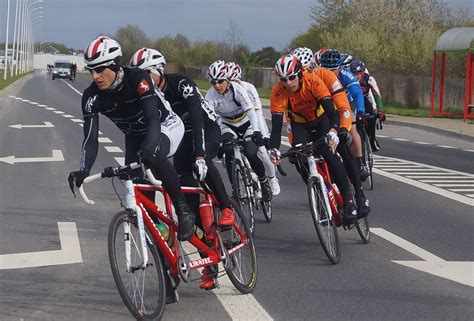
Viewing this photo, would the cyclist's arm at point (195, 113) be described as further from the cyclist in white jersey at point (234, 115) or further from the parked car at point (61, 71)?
the parked car at point (61, 71)

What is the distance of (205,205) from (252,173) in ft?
11.8

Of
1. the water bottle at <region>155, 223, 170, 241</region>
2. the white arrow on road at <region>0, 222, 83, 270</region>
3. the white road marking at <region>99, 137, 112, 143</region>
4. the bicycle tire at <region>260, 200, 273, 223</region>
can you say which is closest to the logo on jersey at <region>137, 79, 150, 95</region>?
the water bottle at <region>155, 223, 170, 241</region>

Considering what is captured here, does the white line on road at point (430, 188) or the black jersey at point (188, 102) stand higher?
the black jersey at point (188, 102)

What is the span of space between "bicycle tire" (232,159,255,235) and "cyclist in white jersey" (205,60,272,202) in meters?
0.20

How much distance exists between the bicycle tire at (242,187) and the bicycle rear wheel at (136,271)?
378 cm

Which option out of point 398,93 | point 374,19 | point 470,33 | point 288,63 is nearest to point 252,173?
point 288,63

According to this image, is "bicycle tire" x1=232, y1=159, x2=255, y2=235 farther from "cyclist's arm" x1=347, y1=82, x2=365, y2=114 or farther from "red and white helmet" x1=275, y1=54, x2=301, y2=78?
"cyclist's arm" x1=347, y1=82, x2=365, y2=114

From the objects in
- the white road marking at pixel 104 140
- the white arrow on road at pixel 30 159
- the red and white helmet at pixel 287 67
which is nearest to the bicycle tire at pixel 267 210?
the red and white helmet at pixel 287 67

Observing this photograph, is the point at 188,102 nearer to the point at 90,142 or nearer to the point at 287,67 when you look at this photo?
the point at 90,142

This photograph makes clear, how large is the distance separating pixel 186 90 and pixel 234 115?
3.42 meters

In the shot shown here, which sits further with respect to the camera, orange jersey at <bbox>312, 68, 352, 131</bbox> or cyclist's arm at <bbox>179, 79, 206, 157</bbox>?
orange jersey at <bbox>312, 68, 352, 131</bbox>

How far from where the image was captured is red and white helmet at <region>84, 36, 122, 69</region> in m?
6.10

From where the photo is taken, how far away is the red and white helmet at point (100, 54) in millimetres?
6102

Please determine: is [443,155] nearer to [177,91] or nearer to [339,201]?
[339,201]
